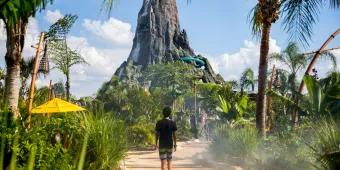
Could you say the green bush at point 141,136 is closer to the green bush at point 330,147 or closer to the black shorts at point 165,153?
the black shorts at point 165,153

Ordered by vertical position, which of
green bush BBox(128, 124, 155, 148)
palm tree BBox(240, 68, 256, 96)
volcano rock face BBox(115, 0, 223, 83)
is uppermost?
volcano rock face BBox(115, 0, 223, 83)

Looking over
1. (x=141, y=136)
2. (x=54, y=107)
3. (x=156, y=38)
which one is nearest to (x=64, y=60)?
(x=141, y=136)

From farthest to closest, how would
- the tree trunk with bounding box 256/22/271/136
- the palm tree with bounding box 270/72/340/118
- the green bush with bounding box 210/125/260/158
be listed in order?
the tree trunk with bounding box 256/22/271/136, the palm tree with bounding box 270/72/340/118, the green bush with bounding box 210/125/260/158

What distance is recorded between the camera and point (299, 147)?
13.5 metres

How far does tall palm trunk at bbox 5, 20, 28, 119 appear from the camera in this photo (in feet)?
32.8

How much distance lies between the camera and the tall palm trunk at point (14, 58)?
9984 mm

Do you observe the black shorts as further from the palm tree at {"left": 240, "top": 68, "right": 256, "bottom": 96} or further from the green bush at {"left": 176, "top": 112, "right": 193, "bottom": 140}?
the palm tree at {"left": 240, "top": 68, "right": 256, "bottom": 96}

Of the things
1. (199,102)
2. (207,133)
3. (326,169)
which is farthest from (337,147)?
(199,102)

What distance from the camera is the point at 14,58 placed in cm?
1023

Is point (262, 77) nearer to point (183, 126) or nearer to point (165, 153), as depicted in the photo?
point (165, 153)

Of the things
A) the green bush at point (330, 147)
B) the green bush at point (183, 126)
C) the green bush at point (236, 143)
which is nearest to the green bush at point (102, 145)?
the green bush at point (330, 147)

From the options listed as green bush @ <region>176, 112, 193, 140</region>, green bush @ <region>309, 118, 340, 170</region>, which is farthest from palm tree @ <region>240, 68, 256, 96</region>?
green bush @ <region>309, 118, 340, 170</region>

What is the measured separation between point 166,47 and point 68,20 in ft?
253

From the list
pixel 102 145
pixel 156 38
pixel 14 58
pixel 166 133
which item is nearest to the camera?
pixel 166 133
